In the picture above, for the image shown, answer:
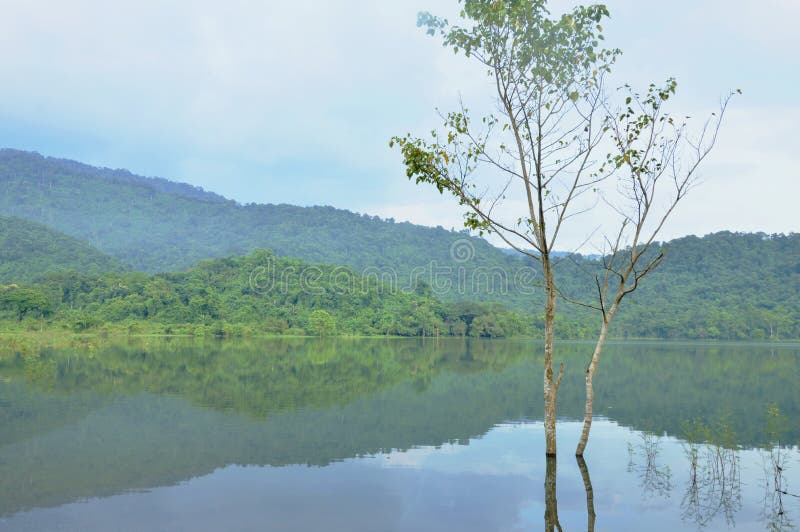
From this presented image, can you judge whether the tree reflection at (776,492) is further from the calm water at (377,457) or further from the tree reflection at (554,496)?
the tree reflection at (554,496)

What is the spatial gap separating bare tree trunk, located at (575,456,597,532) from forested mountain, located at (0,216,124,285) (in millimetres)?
103334

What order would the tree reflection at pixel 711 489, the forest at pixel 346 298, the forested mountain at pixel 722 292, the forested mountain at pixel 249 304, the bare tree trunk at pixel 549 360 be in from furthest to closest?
1. the forested mountain at pixel 722 292
2. the forest at pixel 346 298
3. the forested mountain at pixel 249 304
4. the bare tree trunk at pixel 549 360
5. the tree reflection at pixel 711 489

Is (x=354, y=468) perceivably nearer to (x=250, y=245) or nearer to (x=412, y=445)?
(x=412, y=445)

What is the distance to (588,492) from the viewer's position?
1130cm

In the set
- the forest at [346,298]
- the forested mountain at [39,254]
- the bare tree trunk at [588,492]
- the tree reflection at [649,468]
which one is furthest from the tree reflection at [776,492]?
the forested mountain at [39,254]

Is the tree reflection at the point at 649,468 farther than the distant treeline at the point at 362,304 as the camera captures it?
No

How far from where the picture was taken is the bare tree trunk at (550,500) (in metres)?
9.59

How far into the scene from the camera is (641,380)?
106 ft

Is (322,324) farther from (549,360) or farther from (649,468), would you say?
(549,360)

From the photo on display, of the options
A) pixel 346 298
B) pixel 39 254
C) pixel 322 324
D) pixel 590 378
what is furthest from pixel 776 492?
pixel 39 254

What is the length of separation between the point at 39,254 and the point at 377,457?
118296 mm

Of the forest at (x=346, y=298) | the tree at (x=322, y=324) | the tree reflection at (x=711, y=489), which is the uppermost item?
the forest at (x=346, y=298)

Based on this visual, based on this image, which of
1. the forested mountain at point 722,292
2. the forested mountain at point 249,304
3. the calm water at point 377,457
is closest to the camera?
the calm water at point 377,457

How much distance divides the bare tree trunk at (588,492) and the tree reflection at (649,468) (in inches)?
40.8
